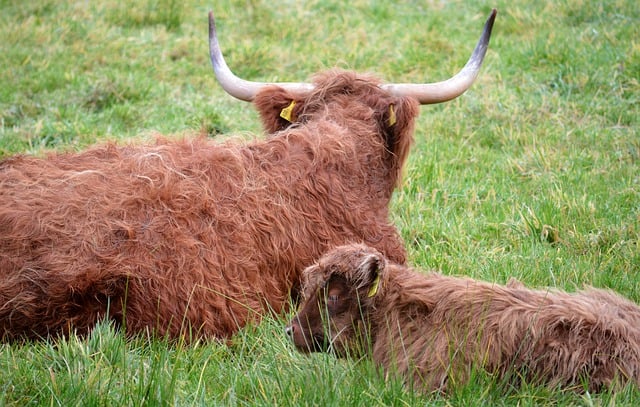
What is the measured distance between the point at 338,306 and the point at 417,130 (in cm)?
442

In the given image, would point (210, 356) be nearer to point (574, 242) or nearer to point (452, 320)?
point (452, 320)

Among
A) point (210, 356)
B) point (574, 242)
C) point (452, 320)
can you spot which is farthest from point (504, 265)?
point (210, 356)

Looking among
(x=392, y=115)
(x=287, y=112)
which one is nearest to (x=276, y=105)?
(x=287, y=112)

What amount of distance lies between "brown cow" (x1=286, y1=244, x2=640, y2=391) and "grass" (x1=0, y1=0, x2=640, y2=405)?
0.12m

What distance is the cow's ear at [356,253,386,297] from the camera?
12.8ft

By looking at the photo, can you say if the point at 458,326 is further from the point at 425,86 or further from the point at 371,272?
the point at 425,86

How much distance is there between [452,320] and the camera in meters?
3.83

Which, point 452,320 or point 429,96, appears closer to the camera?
point 452,320

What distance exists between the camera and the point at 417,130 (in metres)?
8.22

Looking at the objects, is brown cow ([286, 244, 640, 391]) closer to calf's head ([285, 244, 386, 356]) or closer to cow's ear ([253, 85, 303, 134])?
calf's head ([285, 244, 386, 356])

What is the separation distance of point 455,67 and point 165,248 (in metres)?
5.59

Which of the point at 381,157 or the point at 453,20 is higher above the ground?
the point at 453,20

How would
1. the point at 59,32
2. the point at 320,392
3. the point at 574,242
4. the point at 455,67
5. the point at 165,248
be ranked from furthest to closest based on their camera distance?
the point at 59,32 → the point at 455,67 → the point at 574,242 → the point at 165,248 → the point at 320,392

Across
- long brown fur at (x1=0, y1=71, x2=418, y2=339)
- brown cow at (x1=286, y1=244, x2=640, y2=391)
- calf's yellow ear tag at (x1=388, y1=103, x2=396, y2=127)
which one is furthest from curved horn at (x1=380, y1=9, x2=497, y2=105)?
brown cow at (x1=286, y1=244, x2=640, y2=391)
